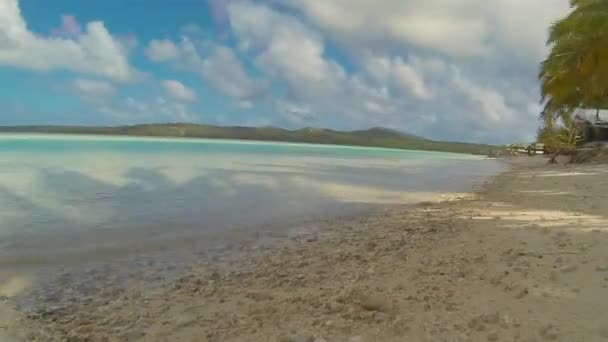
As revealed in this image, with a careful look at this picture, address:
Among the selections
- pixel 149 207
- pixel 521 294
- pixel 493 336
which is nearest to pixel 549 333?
pixel 493 336

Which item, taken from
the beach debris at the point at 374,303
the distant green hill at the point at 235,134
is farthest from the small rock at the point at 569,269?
the distant green hill at the point at 235,134

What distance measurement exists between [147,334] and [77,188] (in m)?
11.2

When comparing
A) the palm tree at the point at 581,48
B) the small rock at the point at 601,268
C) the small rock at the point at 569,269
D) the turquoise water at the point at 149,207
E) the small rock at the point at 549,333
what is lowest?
the turquoise water at the point at 149,207

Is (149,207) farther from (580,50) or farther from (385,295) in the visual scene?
(580,50)

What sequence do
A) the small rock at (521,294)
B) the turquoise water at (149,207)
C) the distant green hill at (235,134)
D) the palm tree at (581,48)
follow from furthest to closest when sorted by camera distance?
the distant green hill at (235,134) → the palm tree at (581,48) → the turquoise water at (149,207) → the small rock at (521,294)

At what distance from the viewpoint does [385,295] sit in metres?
3.93

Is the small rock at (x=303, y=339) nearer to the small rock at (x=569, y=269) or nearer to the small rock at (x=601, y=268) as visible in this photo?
the small rock at (x=569, y=269)

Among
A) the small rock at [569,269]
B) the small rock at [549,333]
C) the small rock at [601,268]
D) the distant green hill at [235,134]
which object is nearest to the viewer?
the small rock at [549,333]

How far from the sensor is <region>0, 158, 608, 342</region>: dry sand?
3.17 metres

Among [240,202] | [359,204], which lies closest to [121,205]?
[240,202]

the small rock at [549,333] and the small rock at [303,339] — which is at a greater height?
the small rock at [549,333]

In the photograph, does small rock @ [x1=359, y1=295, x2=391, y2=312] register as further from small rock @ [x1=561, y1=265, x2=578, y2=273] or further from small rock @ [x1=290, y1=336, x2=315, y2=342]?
small rock @ [x1=561, y1=265, x2=578, y2=273]

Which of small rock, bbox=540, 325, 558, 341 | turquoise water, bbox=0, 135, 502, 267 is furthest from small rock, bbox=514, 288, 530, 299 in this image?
turquoise water, bbox=0, 135, 502, 267

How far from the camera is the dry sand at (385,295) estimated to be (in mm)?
3166
